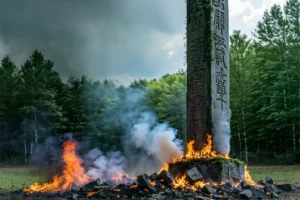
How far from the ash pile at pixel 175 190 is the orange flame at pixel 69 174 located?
2.29m

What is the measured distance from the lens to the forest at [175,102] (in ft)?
103

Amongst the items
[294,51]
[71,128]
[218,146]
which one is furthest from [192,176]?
[71,128]

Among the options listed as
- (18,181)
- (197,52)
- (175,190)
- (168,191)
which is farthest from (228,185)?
(18,181)

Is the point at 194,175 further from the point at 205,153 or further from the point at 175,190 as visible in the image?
the point at 205,153

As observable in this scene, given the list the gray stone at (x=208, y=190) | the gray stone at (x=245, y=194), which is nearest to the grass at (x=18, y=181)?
the gray stone at (x=208, y=190)

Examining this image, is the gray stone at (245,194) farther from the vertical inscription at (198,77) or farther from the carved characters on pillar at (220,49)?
the carved characters on pillar at (220,49)

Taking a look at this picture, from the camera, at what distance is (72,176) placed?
15062 millimetres

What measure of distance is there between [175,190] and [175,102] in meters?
26.0

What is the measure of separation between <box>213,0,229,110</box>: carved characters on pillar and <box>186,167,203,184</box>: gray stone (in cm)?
306

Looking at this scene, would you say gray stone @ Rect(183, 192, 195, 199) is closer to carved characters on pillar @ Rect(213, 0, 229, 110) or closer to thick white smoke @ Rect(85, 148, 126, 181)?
carved characters on pillar @ Rect(213, 0, 229, 110)

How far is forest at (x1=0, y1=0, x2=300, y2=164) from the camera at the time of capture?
31250 millimetres

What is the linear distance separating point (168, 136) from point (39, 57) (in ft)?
100.0

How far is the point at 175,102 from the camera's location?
36969mm

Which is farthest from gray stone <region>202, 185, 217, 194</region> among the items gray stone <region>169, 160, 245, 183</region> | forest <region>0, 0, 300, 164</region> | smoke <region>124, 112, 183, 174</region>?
forest <region>0, 0, 300, 164</region>
